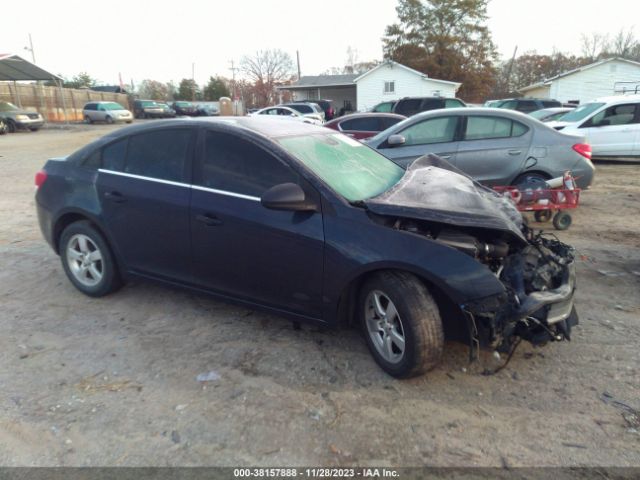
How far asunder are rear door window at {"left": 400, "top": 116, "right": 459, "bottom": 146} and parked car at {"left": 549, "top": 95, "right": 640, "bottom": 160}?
6327mm

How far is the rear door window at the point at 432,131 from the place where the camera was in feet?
23.1

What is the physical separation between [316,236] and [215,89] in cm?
6259

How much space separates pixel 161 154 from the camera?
12.3 ft

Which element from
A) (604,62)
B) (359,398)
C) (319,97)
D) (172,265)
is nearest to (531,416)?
(359,398)

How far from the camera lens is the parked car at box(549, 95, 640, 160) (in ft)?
38.4

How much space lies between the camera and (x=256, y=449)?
7.89ft

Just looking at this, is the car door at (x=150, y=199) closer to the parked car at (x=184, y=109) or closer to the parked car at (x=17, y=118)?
the parked car at (x=17, y=118)

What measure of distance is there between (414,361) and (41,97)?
41003mm

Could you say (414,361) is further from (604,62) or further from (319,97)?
(319,97)

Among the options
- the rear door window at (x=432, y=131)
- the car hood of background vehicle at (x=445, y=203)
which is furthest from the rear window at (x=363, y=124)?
the car hood of background vehicle at (x=445, y=203)

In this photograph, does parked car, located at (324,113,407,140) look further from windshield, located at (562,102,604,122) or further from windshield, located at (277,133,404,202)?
windshield, located at (277,133,404,202)

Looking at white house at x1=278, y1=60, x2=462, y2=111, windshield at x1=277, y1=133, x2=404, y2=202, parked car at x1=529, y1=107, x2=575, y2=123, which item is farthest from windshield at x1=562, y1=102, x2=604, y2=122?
white house at x1=278, y1=60, x2=462, y2=111

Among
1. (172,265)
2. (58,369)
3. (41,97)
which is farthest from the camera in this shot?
(41,97)

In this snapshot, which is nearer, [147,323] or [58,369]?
[58,369]
